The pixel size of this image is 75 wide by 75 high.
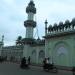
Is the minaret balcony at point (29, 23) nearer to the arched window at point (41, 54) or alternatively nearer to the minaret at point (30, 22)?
the minaret at point (30, 22)

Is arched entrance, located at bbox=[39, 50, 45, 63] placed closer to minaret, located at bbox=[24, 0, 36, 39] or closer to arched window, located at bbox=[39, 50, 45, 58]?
arched window, located at bbox=[39, 50, 45, 58]

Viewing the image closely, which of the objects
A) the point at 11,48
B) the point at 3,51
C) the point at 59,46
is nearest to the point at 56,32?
the point at 59,46

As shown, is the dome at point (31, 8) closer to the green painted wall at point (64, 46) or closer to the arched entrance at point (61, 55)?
the green painted wall at point (64, 46)

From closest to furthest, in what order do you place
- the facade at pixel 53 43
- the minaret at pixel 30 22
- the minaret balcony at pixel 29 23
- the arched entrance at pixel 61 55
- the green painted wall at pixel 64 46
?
1. the green painted wall at pixel 64 46
2. the facade at pixel 53 43
3. the arched entrance at pixel 61 55
4. the minaret balcony at pixel 29 23
5. the minaret at pixel 30 22

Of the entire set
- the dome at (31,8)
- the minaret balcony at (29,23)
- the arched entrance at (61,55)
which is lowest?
the arched entrance at (61,55)

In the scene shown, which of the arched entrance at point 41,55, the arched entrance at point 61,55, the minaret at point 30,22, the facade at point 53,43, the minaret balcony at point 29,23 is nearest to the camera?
the facade at point 53,43

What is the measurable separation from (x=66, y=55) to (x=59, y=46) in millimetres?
2651

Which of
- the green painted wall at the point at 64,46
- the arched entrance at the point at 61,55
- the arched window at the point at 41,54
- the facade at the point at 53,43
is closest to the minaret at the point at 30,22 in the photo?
the facade at the point at 53,43

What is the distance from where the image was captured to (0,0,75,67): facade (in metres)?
34.0

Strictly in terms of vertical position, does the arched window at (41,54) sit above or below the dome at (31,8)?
below

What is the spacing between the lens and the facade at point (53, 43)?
33969 millimetres

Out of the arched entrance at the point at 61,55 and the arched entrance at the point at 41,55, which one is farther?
the arched entrance at the point at 41,55

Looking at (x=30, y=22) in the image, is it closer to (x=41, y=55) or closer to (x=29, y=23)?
(x=29, y=23)

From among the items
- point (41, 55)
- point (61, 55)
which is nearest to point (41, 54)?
point (41, 55)
